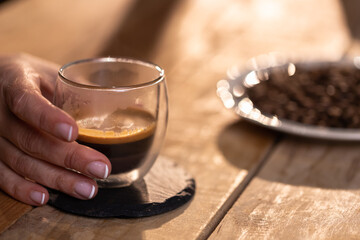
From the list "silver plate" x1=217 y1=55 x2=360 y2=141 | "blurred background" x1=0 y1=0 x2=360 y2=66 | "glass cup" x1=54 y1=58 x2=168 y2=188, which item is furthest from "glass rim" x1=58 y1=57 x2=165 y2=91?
"blurred background" x1=0 y1=0 x2=360 y2=66

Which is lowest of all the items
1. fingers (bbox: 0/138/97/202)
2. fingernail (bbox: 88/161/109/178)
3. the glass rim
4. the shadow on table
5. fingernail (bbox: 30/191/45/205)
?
the shadow on table

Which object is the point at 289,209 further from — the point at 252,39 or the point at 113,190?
the point at 252,39

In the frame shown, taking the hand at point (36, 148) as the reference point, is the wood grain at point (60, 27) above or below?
below

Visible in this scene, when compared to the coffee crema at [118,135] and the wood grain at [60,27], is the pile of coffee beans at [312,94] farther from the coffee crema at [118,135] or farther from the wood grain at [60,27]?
the wood grain at [60,27]

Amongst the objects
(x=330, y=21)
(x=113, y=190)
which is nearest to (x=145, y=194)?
(x=113, y=190)

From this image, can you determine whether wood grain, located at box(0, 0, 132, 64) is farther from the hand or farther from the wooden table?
the hand

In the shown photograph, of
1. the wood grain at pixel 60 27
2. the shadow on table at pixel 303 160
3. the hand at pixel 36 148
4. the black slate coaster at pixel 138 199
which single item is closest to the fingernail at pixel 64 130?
the hand at pixel 36 148
